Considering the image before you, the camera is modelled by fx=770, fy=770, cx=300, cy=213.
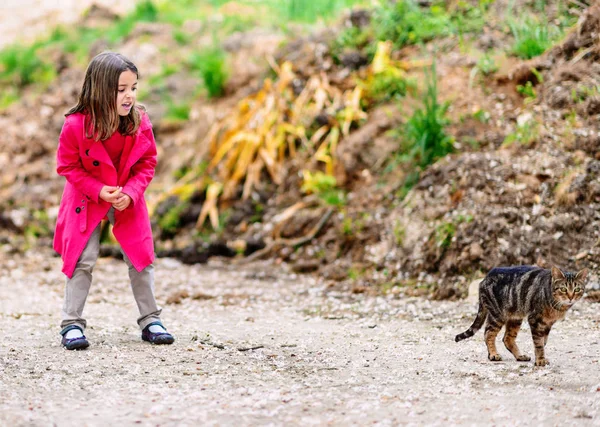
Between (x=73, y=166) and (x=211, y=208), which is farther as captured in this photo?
(x=211, y=208)

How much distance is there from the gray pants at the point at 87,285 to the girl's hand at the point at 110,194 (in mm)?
225

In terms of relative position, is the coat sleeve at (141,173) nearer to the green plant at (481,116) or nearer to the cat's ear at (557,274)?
the cat's ear at (557,274)

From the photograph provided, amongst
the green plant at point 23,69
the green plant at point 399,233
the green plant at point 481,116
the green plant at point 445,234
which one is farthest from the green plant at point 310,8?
the green plant at point 445,234

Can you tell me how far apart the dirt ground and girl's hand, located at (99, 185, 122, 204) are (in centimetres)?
89

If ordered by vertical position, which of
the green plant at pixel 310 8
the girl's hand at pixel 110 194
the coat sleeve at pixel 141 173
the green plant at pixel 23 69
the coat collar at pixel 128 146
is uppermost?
the green plant at pixel 310 8

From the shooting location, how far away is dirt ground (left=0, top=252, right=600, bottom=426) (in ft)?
10.8

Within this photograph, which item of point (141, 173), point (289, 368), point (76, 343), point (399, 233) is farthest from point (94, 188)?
point (399, 233)

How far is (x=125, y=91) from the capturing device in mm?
4500

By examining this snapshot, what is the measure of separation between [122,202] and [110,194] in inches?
3.4

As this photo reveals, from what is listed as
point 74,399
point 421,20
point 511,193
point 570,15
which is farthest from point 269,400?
point 421,20

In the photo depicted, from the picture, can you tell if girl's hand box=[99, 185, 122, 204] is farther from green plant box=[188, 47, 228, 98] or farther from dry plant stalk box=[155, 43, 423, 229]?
green plant box=[188, 47, 228, 98]

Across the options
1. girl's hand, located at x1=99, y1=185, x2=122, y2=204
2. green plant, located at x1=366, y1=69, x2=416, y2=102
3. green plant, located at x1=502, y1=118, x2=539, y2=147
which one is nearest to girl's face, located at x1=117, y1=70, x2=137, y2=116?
girl's hand, located at x1=99, y1=185, x2=122, y2=204

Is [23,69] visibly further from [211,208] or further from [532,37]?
[532,37]

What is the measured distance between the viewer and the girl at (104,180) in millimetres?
4496
